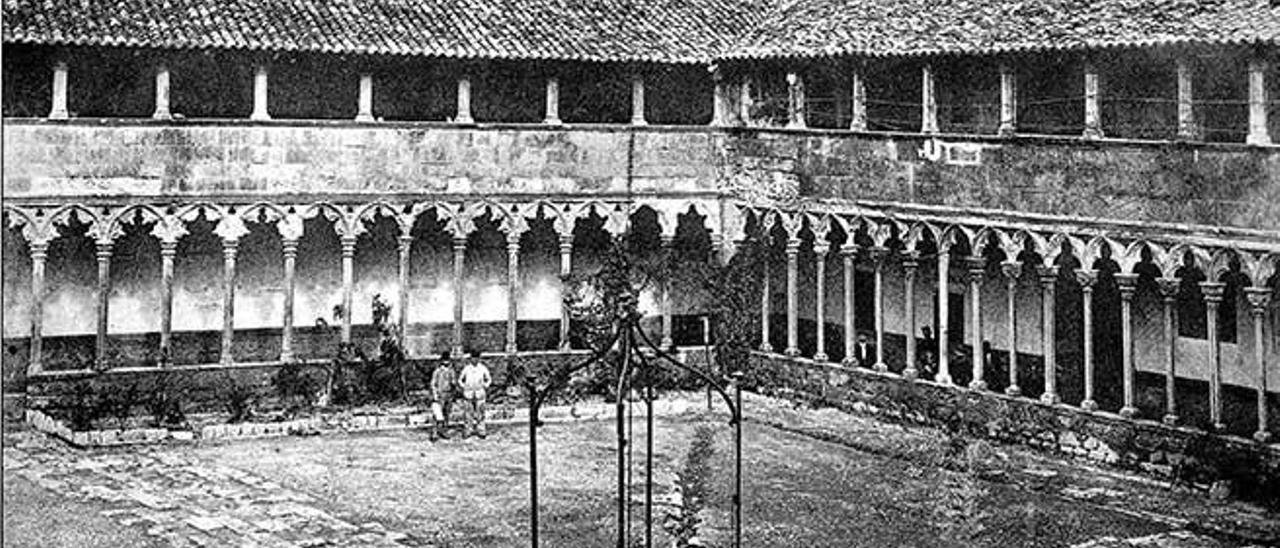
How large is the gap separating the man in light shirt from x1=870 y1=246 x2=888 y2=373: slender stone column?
27.2ft

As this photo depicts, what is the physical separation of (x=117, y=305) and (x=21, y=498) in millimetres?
9665

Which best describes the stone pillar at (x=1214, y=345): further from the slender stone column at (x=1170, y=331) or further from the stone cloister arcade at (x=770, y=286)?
the slender stone column at (x=1170, y=331)

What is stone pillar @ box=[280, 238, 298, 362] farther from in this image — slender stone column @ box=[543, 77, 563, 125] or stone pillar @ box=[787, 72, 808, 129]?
stone pillar @ box=[787, 72, 808, 129]

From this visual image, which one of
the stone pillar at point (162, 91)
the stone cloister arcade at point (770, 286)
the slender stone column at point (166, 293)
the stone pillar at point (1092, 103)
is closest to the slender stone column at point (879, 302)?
the stone cloister arcade at point (770, 286)

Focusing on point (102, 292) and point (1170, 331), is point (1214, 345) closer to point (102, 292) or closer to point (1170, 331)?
point (1170, 331)

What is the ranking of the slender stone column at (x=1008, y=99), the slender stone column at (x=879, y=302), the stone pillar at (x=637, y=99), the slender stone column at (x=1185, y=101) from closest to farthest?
the slender stone column at (x=1185, y=101), the slender stone column at (x=1008, y=99), the slender stone column at (x=879, y=302), the stone pillar at (x=637, y=99)

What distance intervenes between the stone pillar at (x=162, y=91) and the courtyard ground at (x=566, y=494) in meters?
6.62

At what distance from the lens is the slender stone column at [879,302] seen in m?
28.7

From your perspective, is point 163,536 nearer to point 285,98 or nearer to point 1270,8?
point 285,98

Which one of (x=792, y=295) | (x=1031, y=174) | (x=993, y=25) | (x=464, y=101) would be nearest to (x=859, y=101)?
(x=993, y=25)

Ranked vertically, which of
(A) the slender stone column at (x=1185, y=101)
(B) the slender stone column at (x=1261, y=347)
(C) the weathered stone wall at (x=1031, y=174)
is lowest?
(B) the slender stone column at (x=1261, y=347)

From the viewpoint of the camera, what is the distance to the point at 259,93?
28.2 meters

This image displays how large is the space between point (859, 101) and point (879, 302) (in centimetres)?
410

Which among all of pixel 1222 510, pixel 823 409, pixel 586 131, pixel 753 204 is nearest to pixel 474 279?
pixel 586 131
